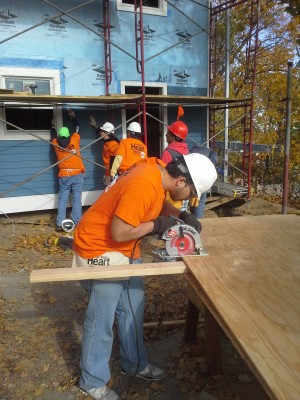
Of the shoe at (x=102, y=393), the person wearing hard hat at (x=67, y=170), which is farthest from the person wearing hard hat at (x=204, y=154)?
the shoe at (x=102, y=393)

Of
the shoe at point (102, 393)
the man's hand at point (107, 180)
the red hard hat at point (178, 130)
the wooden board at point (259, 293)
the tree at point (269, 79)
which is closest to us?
the wooden board at point (259, 293)

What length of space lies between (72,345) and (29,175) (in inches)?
192

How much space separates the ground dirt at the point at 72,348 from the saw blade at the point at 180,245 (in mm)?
1126

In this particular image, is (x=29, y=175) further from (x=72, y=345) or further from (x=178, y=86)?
(x=72, y=345)

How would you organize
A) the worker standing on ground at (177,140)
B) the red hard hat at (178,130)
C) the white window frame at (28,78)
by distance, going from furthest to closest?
the white window frame at (28,78)
the red hard hat at (178,130)
the worker standing on ground at (177,140)

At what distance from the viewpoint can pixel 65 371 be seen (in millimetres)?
→ 3227

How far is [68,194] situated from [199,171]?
5199 millimetres

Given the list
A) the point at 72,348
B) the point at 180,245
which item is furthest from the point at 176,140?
the point at 72,348

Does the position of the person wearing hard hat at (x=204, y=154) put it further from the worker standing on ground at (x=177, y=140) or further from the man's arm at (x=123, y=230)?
the man's arm at (x=123, y=230)

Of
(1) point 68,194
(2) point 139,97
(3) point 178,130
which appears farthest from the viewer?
(1) point 68,194

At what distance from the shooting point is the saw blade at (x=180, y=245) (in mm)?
2609

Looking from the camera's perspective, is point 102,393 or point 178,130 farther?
point 178,130

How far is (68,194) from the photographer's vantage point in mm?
7375

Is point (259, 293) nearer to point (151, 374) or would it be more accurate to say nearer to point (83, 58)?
point (151, 374)
